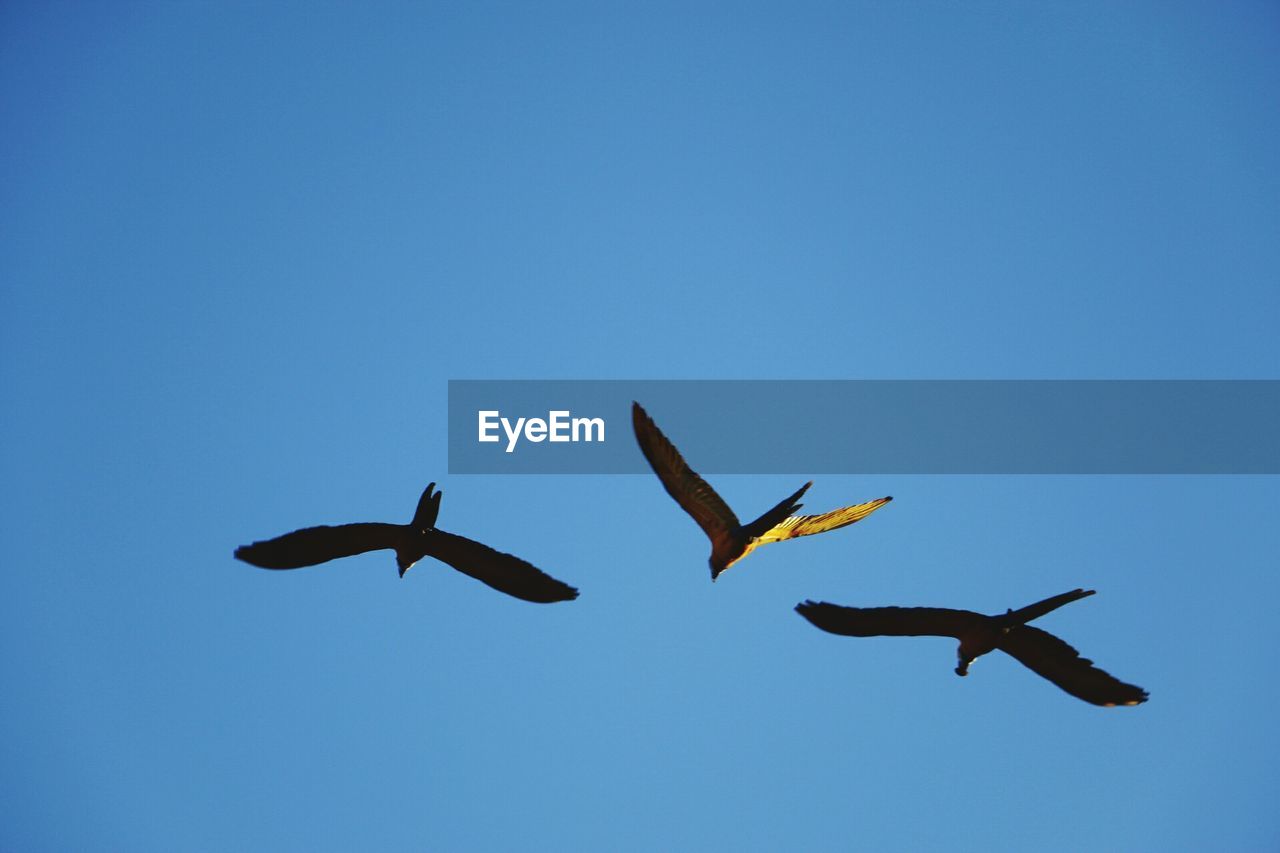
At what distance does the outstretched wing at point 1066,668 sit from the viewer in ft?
54.3

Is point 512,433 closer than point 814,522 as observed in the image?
No

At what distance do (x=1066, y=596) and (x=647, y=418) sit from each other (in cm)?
643

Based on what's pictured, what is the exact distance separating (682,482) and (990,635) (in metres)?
5.84

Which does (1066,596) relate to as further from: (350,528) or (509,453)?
(509,453)

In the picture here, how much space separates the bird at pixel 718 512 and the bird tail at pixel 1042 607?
2762mm

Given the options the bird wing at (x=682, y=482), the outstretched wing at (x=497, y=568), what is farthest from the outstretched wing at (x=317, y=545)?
the bird wing at (x=682, y=482)

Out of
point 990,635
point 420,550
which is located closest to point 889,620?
point 990,635

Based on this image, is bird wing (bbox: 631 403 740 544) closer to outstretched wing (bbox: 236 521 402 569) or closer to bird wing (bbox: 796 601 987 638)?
bird wing (bbox: 796 601 987 638)

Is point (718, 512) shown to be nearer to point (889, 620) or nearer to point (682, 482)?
point (682, 482)

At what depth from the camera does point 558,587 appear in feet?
56.0

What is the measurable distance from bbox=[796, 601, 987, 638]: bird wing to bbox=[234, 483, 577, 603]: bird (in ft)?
13.3

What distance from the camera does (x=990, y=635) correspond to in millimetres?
16859

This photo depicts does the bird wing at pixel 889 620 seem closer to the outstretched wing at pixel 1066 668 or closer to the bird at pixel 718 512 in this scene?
the outstretched wing at pixel 1066 668

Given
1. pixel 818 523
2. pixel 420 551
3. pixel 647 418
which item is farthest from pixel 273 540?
pixel 818 523
